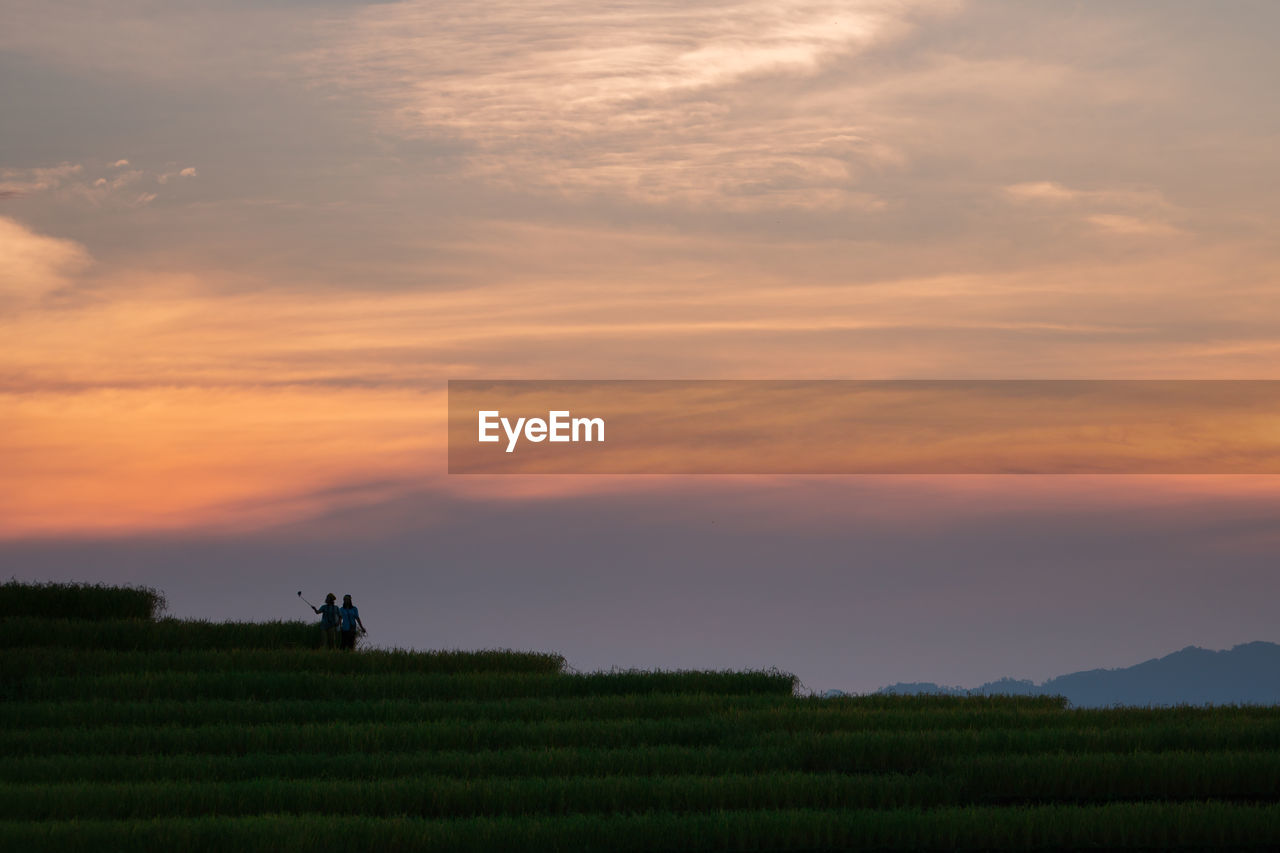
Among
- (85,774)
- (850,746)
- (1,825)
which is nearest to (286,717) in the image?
(85,774)

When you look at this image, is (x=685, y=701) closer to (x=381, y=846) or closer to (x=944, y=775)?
(x=944, y=775)

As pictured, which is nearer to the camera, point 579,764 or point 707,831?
point 707,831

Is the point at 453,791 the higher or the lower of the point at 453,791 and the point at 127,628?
the lower

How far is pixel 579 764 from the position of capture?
1486cm

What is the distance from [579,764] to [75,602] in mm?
15816

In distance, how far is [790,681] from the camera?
2211cm

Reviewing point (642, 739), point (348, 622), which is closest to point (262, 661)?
point (348, 622)

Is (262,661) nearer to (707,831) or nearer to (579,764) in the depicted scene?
(579,764)

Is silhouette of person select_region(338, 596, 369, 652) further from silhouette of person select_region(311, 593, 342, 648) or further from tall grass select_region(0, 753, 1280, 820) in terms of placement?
tall grass select_region(0, 753, 1280, 820)

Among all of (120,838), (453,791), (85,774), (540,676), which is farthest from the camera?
(540,676)

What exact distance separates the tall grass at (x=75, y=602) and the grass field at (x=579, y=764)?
13.2 feet

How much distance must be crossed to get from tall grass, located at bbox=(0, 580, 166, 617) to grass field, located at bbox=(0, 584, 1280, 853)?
4036 mm

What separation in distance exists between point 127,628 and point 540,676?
866 centimetres

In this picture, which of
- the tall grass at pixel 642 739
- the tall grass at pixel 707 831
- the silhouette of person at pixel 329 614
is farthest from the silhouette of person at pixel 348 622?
the tall grass at pixel 707 831
